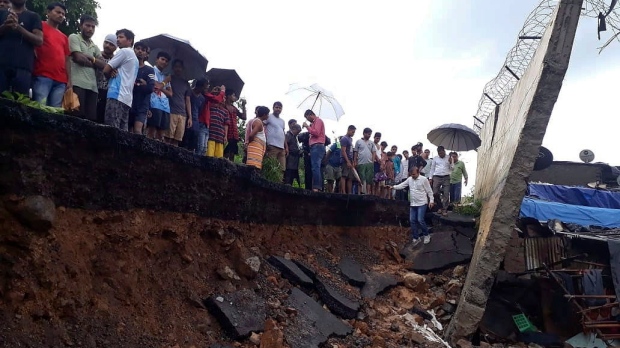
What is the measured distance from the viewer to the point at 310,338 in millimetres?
5176

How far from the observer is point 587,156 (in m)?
15.7

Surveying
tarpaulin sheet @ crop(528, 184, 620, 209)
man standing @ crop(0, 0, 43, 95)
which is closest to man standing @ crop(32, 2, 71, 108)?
man standing @ crop(0, 0, 43, 95)

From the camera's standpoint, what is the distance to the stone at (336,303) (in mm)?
6363

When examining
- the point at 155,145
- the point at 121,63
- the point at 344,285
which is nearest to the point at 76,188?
the point at 155,145

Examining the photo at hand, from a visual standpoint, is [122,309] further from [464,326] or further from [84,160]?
[464,326]

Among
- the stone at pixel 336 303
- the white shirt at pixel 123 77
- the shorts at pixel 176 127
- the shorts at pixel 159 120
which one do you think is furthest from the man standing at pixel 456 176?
the white shirt at pixel 123 77

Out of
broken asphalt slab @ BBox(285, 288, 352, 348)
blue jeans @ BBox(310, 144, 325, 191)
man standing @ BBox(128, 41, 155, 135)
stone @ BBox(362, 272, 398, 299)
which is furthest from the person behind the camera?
blue jeans @ BBox(310, 144, 325, 191)

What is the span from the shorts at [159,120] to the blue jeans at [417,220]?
19.4 feet

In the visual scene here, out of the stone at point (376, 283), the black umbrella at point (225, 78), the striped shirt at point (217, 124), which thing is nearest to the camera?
the striped shirt at point (217, 124)

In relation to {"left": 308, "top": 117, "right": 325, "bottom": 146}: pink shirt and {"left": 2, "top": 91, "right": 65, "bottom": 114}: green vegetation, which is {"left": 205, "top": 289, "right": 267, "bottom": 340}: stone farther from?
{"left": 308, "top": 117, "right": 325, "bottom": 146}: pink shirt

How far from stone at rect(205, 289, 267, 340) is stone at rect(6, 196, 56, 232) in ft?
5.94

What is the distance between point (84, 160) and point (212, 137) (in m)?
3.44

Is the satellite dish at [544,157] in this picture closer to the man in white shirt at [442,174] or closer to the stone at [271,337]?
the man in white shirt at [442,174]

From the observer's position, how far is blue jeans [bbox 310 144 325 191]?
348 inches
